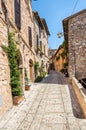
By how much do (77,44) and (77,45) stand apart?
0.23 feet

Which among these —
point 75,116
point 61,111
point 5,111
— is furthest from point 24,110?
point 75,116

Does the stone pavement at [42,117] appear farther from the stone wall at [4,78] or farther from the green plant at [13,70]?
the green plant at [13,70]

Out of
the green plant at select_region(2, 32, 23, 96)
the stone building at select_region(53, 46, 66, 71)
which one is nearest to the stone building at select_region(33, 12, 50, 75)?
the stone building at select_region(53, 46, 66, 71)

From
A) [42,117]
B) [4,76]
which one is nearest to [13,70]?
[4,76]

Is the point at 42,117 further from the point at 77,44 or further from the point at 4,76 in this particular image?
the point at 77,44

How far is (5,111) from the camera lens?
230 inches

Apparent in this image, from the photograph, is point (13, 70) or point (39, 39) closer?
point (13, 70)

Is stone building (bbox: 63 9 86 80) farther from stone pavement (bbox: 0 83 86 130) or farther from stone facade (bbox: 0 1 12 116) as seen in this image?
stone facade (bbox: 0 1 12 116)

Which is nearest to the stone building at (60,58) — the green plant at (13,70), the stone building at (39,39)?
the stone building at (39,39)

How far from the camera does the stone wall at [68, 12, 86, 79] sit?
11.5 metres

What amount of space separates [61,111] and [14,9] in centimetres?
589

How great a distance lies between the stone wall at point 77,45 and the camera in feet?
37.8

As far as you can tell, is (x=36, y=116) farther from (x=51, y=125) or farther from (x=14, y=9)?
(x=14, y=9)

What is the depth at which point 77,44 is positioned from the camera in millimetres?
11648
